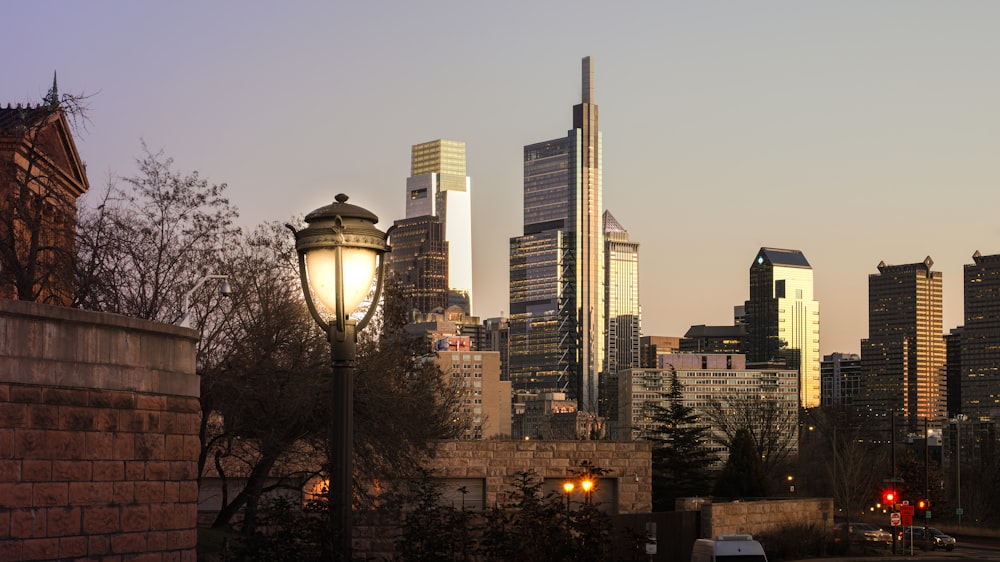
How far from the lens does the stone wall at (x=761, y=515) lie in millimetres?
43250

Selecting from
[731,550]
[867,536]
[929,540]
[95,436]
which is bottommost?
[929,540]

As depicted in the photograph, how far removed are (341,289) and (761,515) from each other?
3903 centimetres

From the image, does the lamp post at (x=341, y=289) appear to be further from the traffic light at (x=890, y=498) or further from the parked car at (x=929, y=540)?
the parked car at (x=929, y=540)

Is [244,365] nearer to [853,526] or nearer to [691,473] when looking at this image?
[853,526]

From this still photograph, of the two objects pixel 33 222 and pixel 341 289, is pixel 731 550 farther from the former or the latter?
pixel 341 289

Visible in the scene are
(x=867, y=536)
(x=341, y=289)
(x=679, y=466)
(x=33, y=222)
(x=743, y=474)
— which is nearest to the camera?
(x=341, y=289)

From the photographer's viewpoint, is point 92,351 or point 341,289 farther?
point 92,351

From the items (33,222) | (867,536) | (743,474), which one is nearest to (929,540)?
(867,536)

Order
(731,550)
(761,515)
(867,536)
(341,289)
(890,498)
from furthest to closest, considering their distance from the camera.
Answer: (867,536), (890,498), (761,515), (731,550), (341,289)

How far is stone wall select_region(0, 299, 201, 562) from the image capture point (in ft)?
36.3

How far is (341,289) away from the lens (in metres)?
11.4

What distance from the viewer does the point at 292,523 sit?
14.6 m

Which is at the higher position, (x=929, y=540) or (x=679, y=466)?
(x=679, y=466)

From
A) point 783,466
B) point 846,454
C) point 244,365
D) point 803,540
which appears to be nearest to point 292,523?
point 244,365
